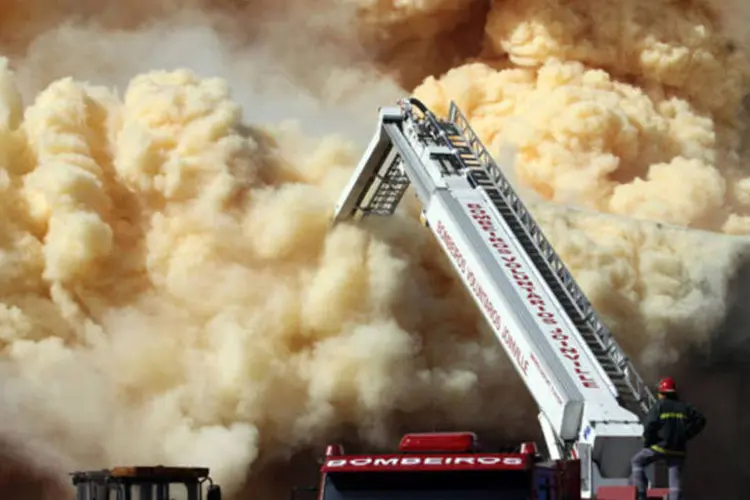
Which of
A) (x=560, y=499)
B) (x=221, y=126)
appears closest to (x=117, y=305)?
(x=221, y=126)

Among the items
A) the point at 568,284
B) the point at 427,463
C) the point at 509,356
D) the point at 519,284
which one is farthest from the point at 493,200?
the point at 427,463

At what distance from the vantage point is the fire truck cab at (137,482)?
17453 millimetres

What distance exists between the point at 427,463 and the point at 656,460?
369cm

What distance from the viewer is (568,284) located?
2612 cm

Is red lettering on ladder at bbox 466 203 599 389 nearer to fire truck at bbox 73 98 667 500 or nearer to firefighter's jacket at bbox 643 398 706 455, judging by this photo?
fire truck at bbox 73 98 667 500

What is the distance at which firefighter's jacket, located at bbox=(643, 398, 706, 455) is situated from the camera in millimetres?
17828

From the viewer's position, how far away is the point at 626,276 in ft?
104

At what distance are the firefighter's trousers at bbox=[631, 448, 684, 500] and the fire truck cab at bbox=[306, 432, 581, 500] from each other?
7.31ft

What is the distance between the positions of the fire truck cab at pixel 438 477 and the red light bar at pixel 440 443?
225mm

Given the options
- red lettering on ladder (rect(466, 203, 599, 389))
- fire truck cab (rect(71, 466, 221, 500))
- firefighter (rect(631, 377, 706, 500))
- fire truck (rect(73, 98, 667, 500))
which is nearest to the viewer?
fire truck (rect(73, 98, 667, 500))

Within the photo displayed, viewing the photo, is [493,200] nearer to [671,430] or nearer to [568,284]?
[568,284]

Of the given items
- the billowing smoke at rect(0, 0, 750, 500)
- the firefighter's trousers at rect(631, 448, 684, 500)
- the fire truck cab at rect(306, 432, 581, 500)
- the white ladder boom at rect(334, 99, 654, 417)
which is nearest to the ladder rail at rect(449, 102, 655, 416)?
the white ladder boom at rect(334, 99, 654, 417)

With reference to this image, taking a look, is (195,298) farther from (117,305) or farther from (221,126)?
(221,126)

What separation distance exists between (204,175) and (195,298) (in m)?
2.25
